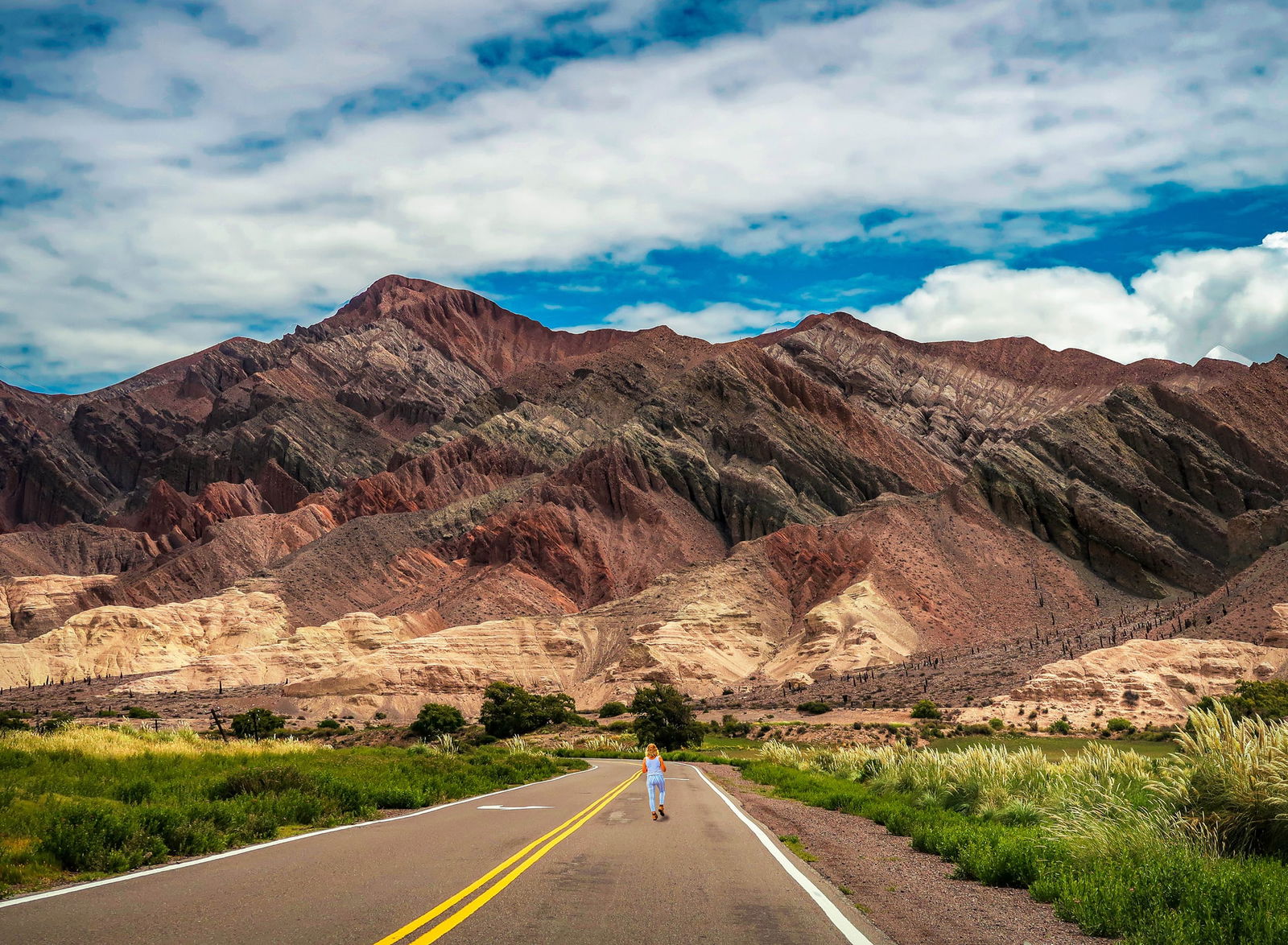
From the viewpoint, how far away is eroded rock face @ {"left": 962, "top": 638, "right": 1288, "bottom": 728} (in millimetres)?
62312

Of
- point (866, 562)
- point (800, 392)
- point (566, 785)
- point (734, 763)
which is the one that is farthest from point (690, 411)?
point (566, 785)

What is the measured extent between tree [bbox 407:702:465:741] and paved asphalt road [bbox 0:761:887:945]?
168 feet

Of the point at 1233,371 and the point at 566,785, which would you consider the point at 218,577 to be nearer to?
the point at 566,785

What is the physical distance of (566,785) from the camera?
25.7 metres

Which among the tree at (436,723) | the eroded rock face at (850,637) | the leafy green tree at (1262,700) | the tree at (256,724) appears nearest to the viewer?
the leafy green tree at (1262,700)

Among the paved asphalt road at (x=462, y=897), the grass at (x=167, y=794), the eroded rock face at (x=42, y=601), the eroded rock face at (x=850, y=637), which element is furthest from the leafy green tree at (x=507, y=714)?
the eroded rock face at (x=42, y=601)

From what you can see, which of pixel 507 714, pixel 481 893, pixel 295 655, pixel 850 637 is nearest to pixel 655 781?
pixel 481 893

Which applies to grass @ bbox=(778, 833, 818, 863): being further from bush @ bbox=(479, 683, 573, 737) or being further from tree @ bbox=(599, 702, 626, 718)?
tree @ bbox=(599, 702, 626, 718)

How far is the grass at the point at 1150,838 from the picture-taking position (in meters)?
8.14

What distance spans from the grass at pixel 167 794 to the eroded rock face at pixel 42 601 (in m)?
124

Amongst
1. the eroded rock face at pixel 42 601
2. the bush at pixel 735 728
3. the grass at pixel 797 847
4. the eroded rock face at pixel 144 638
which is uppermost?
the eroded rock face at pixel 42 601

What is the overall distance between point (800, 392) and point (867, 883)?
150578mm

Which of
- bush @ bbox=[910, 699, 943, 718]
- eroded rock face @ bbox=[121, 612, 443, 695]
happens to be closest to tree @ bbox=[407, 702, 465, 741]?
eroded rock face @ bbox=[121, 612, 443, 695]

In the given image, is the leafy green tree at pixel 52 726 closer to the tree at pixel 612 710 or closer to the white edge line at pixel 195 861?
the white edge line at pixel 195 861
